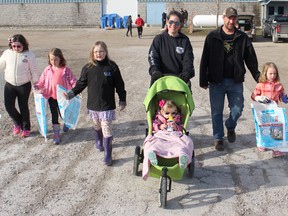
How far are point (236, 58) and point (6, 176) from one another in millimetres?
3589

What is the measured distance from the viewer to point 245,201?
4.55 metres

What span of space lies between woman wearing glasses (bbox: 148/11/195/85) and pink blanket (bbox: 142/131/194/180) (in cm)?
97

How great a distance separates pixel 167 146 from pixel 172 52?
154cm

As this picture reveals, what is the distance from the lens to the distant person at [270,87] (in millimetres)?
5805

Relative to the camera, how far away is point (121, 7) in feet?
138

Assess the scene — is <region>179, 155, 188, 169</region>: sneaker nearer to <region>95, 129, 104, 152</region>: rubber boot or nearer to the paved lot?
the paved lot

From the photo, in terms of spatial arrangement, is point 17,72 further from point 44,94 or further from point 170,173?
point 170,173

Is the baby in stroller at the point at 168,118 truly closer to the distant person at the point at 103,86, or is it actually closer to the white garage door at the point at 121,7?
the distant person at the point at 103,86

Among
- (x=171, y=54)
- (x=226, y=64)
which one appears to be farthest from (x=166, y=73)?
(x=226, y=64)

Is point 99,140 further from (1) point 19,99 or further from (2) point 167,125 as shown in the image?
(1) point 19,99

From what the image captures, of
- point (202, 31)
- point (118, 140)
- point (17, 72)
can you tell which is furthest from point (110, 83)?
point (202, 31)

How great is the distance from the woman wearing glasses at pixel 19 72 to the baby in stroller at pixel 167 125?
7.75 ft

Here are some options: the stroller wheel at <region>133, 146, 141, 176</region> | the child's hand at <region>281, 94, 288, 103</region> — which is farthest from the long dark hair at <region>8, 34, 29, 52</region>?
the child's hand at <region>281, 94, 288, 103</region>

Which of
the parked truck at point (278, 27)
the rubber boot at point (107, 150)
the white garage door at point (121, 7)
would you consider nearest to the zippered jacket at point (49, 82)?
the rubber boot at point (107, 150)
